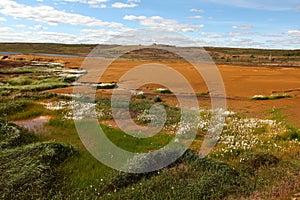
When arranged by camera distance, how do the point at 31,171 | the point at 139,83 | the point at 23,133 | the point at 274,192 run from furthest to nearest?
the point at 139,83 < the point at 23,133 < the point at 31,171 < the point at 274,192

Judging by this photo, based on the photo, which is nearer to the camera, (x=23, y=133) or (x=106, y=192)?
(x=106, y=192)

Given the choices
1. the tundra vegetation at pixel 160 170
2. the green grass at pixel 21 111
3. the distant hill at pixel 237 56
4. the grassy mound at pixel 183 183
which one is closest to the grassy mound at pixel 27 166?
the tundra vegetation at pixel 160 170

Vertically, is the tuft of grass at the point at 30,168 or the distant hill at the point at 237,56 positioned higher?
the distant hill at the point at 237,56

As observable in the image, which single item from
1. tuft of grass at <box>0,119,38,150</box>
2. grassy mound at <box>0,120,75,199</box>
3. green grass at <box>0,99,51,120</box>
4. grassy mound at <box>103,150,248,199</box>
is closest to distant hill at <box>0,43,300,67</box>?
green grass at <box>0,99,51,120</box>

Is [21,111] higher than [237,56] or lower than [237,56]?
lower

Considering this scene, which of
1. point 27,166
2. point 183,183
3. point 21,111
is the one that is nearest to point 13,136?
point 27,166

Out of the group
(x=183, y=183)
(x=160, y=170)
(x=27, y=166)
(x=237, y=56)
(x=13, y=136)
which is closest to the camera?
(x=183, y=183)

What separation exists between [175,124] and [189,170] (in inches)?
264

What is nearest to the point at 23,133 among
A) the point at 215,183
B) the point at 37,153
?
the point at 37,153

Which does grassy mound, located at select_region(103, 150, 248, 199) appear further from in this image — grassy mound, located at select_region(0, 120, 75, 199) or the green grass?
the green grass

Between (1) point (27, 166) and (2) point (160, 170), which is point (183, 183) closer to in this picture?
(2) point (160, 170)

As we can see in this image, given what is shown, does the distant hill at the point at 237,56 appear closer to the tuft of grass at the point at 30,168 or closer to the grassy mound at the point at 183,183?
the tuft of grass at the point at 30,168

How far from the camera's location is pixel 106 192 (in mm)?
8836

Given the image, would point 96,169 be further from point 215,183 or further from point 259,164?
point 259,164
